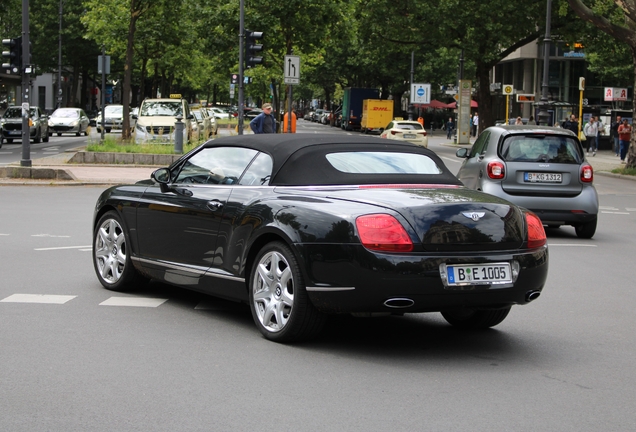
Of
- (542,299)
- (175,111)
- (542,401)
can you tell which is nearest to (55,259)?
(542,299)

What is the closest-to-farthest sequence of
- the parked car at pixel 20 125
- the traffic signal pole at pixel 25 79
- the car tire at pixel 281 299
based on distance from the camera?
1. the car tire at pixel 281 299
2. the traffic signal pole at pixel 25 79
3. the parked car at pixel 20 125

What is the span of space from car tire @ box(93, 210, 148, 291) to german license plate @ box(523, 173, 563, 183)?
289 inches

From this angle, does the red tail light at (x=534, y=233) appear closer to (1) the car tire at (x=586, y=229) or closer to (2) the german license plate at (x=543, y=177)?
(2) the german license plate at (x=543, y=177)

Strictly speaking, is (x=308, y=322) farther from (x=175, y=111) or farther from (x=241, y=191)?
(x=175, y=111)

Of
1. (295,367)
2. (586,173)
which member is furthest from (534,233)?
(586,173)

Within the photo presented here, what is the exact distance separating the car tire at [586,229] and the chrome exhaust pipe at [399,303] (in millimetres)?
9006

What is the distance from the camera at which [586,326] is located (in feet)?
25.8

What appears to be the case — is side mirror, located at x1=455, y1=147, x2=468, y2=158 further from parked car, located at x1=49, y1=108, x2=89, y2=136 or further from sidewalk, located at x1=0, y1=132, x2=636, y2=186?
parked car, located at x1=49, y1=108, x2=89, y2=136

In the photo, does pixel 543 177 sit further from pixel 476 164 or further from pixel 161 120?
pixel 161 120

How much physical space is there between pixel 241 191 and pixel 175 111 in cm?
2829

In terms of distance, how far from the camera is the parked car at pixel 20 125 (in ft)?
152

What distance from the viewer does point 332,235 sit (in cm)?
648

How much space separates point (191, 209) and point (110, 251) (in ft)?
4.77

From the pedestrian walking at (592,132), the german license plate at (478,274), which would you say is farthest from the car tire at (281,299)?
the pedestrian walking at (592,132)
